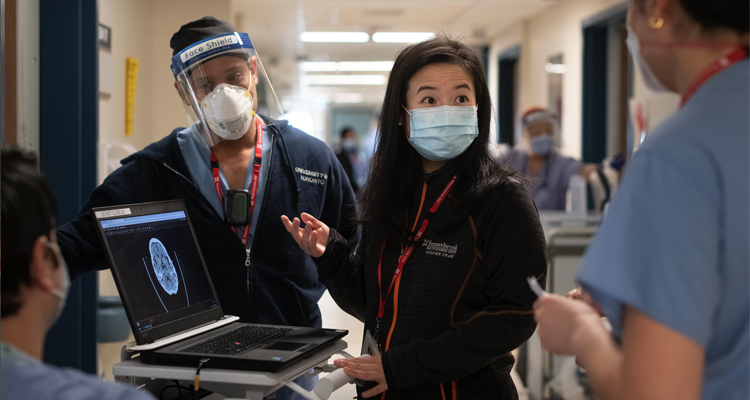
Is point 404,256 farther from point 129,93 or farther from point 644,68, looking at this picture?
point 129,93

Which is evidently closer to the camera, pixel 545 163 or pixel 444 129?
pixel 444 129

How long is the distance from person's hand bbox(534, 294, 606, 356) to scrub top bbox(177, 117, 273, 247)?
3.43 ft

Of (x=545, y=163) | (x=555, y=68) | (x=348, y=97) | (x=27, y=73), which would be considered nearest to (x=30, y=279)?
(x=27, y=73)

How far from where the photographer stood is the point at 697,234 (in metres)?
0.70

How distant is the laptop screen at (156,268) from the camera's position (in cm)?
133

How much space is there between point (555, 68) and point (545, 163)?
2.98 metres

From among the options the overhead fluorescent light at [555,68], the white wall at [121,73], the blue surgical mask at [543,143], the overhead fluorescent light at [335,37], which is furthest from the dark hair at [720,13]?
the overhead fluorescent light at [335,37]

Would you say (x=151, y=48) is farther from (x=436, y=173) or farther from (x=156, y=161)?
(x=436, y=173)

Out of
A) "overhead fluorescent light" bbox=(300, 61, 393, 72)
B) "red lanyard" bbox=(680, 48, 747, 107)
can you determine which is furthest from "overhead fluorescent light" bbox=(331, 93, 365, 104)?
"red lanyard" bbox=(680, 48, 747, 107)

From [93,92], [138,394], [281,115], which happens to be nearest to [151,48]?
[93,92]

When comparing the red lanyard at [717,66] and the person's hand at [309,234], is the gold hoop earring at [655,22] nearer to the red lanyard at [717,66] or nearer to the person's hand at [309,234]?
the red lanyard at [717,66]

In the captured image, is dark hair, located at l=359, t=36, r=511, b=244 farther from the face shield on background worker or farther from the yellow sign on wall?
the face shield on background worker

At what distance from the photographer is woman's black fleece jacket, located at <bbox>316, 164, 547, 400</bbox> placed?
4.51 feet

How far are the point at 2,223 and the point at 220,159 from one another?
1.02 m
